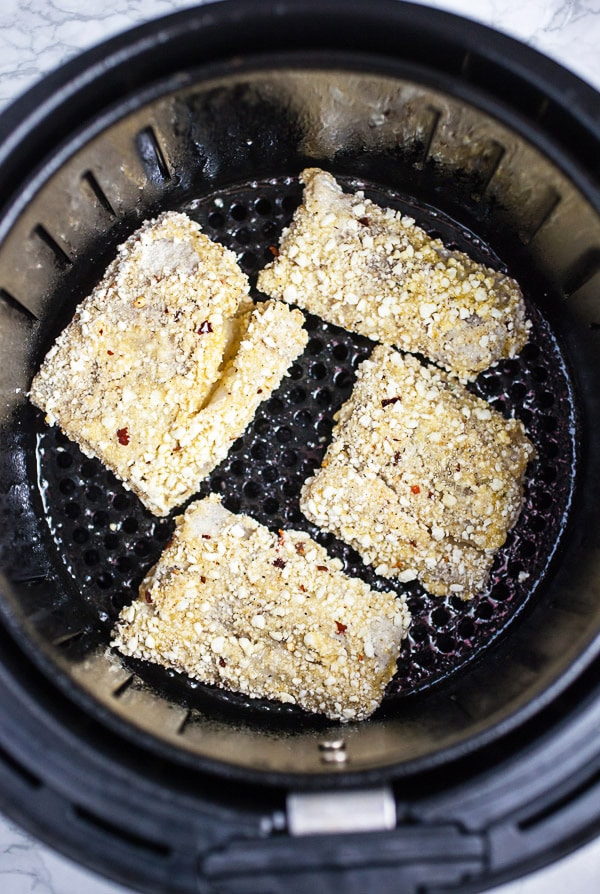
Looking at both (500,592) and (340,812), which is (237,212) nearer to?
(500,592)

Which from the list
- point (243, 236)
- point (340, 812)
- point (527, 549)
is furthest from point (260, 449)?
point (340, 812)

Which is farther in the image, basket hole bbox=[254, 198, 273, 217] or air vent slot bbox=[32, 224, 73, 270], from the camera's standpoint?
basket hole bbox=[254, 198, 273, 217]

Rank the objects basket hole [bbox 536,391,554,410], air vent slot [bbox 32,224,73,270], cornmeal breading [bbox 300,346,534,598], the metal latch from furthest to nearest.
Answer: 1. basket hole [bbox 536,391,554,410]
2. cornmeal breading [bbox 300,346,534,598]
3. air vent slot [bbox 32,224,73,270]
4. the metal latch

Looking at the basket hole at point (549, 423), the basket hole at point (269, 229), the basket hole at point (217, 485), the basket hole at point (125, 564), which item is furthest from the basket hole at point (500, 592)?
the basket hole at point (269, 229)

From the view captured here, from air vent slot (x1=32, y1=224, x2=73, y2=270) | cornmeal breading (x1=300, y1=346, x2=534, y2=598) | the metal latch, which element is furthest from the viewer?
cornmeal breading (x1=300, y1=346, x2=534, y2=598)

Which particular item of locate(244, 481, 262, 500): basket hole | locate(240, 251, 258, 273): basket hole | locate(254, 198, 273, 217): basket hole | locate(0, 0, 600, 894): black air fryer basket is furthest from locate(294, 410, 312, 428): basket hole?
locate(254, 198, 273, 217): basket hole

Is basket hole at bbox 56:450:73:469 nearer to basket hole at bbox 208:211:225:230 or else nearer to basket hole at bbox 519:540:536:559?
basket hole at bbox 208:211:225:230

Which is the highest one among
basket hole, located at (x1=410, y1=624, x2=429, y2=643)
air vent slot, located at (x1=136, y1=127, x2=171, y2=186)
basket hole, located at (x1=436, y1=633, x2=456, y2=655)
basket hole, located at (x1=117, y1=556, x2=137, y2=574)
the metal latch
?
air vent slot, located at (x1=136, y1=127, x2=171, y2=186)
